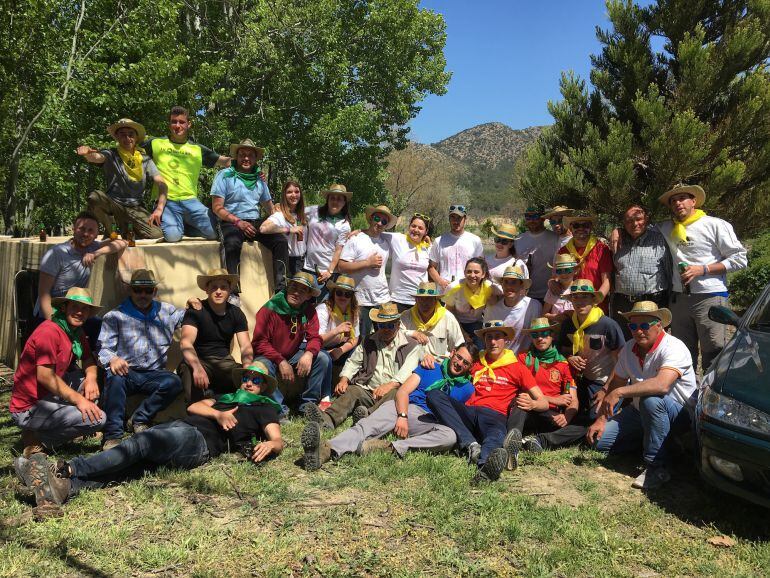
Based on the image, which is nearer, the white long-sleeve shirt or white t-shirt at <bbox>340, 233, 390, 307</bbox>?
the white long-sleeve shirt

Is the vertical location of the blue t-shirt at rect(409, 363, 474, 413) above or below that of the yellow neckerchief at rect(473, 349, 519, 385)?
below

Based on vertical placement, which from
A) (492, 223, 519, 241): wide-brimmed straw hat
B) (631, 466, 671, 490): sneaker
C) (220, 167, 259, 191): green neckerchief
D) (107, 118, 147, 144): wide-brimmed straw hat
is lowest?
(631, 466, 671, 490): sneaker

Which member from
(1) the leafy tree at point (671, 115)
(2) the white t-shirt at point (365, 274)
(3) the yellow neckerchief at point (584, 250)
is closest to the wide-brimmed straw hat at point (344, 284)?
(2) the white t-shirt at point (365, 274)

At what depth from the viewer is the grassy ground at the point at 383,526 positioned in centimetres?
343

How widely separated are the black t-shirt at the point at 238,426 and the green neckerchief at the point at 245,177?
2942 mm

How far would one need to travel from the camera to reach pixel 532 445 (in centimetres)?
527

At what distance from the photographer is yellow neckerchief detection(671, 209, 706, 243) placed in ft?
19.4

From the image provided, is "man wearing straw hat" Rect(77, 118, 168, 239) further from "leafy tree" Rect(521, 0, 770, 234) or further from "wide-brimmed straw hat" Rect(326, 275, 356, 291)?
"leafy tree" Rect(521, 0, 770, 234)

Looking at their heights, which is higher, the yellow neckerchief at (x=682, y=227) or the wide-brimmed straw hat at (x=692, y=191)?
the wide-brimmed straw hat at (x=692, y=191)

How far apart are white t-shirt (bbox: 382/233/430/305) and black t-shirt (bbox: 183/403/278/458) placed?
8.03 ft

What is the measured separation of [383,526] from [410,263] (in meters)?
3.66

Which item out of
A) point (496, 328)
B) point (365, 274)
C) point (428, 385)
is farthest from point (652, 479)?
point (365, 274)

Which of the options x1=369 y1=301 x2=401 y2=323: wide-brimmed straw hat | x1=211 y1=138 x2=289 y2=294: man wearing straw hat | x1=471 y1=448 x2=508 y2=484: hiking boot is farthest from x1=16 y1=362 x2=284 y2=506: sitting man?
x1=211 y1=138 x2=289 y2=294: man wearing straw hat

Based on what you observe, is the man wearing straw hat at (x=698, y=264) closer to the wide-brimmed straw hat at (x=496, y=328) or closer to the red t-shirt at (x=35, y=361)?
the wide-brimmed straw hat at (x=496, y=328)
